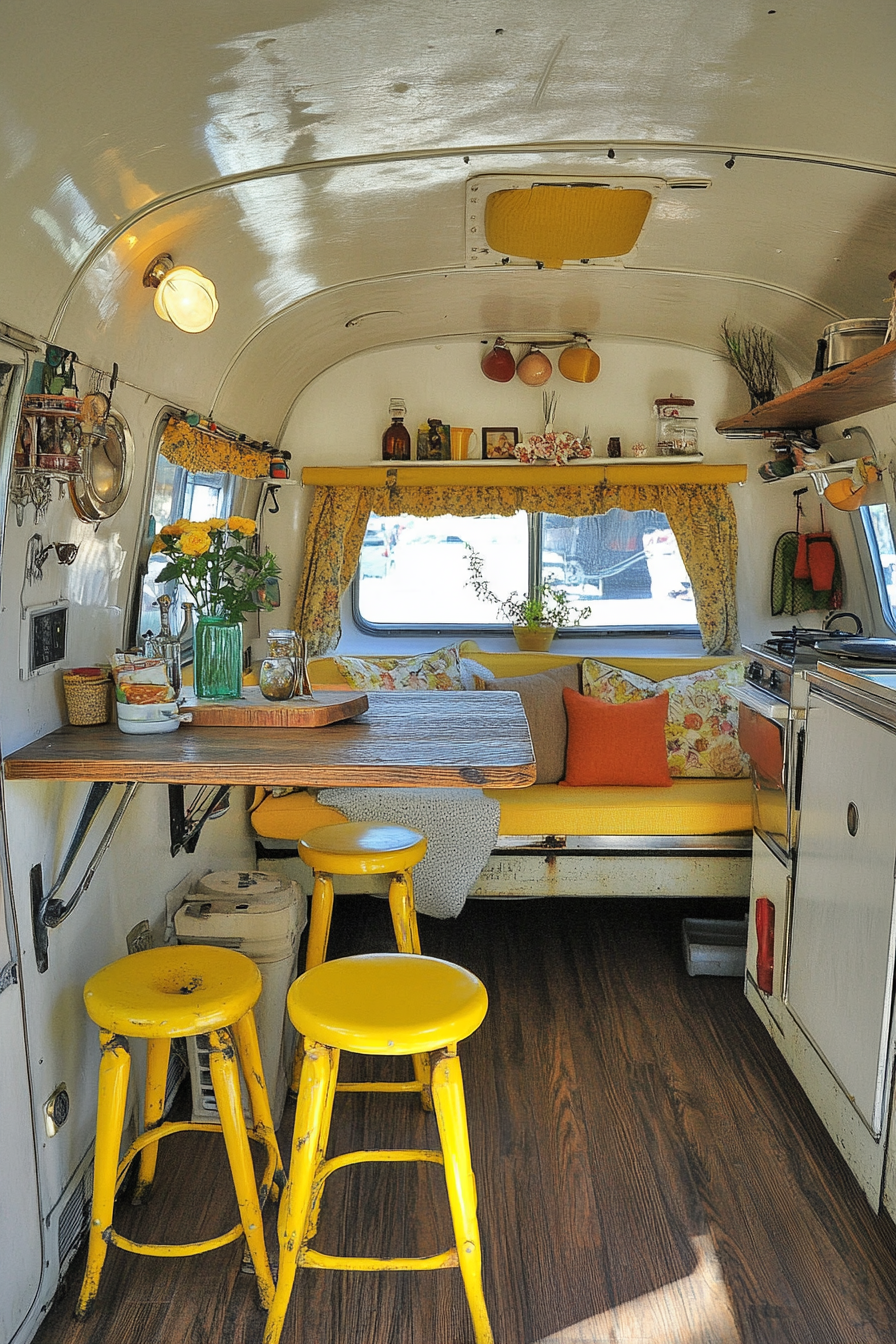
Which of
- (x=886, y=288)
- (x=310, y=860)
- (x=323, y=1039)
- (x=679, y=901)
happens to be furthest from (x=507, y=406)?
(x=323, y=1039)

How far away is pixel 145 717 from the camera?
2227 mm

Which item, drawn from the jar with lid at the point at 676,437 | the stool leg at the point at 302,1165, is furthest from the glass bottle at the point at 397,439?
the stool leg at the point at 302,1165

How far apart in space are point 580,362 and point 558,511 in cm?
67

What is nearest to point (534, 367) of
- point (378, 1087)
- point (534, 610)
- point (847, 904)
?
point (534, 610)

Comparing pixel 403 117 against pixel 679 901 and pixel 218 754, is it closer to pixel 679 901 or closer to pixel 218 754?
pixel 218 754

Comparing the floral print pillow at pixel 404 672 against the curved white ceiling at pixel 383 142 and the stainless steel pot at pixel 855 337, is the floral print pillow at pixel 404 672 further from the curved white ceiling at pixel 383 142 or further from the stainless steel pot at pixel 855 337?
the stainless steel pot at pixel 855 337

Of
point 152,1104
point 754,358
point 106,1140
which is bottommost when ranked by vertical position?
point 152,1104

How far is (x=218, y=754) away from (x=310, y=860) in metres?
0.70

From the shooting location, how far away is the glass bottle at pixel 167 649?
2284 millimetres

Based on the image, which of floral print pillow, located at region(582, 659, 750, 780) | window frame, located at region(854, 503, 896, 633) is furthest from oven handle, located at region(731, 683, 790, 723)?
window frame, located at region(854, 503, 896, 633)

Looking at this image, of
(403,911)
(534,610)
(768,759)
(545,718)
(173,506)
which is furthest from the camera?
(534,610)

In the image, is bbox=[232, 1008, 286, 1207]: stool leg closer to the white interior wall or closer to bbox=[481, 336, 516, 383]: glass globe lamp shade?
the white interior wall

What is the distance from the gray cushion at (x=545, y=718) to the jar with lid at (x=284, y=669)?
1682 millimetres

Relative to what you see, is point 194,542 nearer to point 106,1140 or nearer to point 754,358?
point 106,1140
